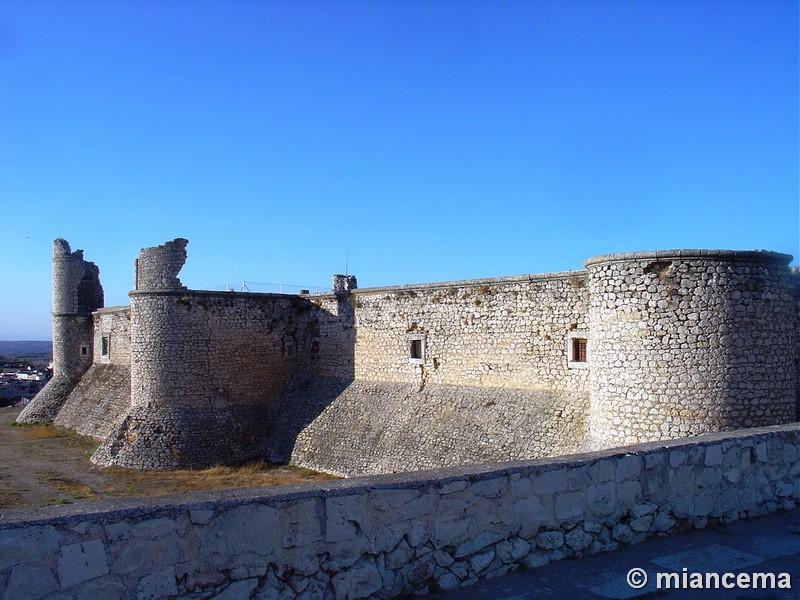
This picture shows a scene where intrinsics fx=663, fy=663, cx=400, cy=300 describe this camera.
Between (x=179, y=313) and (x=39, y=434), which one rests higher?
(x=179, y=313)

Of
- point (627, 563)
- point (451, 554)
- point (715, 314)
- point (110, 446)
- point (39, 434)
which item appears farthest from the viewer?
point (39, 434)

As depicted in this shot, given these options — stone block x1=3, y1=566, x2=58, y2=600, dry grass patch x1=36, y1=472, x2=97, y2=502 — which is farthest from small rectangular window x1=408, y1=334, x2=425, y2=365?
stone block x1=3, y1=566, x2=58, y2=600

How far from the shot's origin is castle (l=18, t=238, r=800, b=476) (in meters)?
10.9

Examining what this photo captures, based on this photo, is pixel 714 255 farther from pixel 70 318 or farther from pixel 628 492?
pixel 70 318

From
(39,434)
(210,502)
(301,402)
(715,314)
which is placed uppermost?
(715,314)

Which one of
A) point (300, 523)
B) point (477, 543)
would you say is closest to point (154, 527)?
point (300, 523)

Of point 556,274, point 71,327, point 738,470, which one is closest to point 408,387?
point 556,274

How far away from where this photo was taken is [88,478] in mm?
18688

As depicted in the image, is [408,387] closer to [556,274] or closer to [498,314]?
[498,314]

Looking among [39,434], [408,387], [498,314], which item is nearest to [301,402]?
[408,387]

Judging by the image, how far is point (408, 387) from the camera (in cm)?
1834

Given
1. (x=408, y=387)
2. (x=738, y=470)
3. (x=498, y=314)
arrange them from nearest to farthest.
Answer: (x=738, y=470) → (x=498, y=314) → (x=408, y=387)

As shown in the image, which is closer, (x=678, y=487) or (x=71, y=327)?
(x=678, y=487)

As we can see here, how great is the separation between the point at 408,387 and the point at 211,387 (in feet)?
21.4
